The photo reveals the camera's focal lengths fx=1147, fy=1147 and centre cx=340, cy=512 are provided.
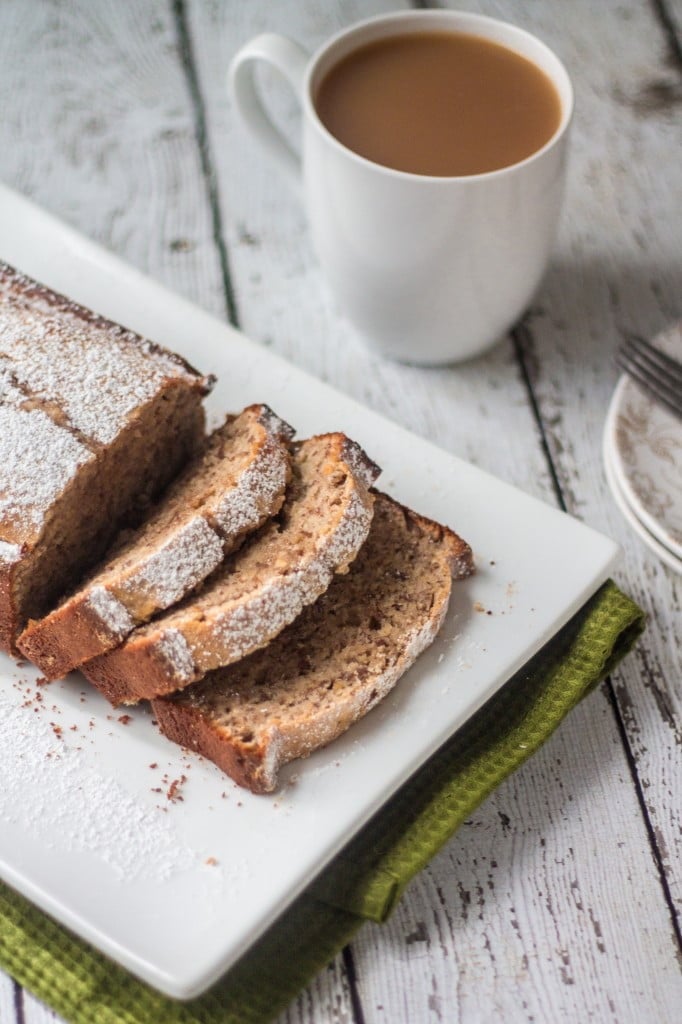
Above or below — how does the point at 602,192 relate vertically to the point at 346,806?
above

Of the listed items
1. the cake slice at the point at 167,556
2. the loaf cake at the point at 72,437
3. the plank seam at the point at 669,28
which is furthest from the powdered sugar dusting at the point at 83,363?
the plank seam at the point at 669,28

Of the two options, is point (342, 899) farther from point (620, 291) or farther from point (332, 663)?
point (620, 291)

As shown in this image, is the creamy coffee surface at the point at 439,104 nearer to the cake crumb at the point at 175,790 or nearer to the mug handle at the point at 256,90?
the mug handle at the point at 256,90

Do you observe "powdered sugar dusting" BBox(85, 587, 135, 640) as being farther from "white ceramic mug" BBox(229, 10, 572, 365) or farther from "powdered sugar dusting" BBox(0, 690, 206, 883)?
"white ceramic mug" BBox(229, 10, 572, 365)

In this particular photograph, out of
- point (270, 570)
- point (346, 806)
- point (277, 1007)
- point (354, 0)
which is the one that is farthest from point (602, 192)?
point (277, 1007)

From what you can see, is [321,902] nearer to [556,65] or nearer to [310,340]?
[310,340]
